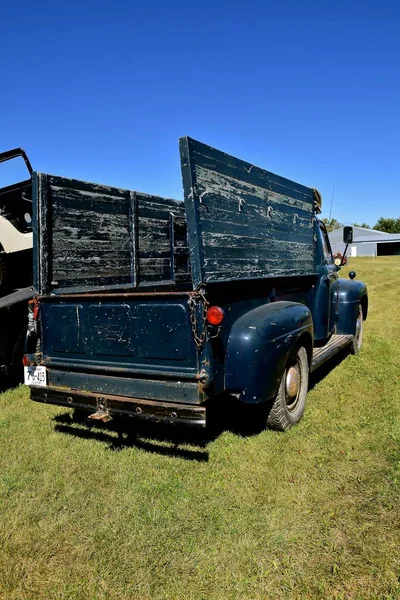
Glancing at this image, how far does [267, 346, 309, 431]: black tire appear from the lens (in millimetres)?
4129

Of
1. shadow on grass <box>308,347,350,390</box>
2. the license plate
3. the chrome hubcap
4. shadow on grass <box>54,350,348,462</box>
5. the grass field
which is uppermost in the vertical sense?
the license plate

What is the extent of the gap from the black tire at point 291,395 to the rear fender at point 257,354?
0.37 metres

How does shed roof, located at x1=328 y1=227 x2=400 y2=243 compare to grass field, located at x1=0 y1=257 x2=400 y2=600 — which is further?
shed roof, located at x1=328 y1=227 x2=400 y2=243

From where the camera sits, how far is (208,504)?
3146mm

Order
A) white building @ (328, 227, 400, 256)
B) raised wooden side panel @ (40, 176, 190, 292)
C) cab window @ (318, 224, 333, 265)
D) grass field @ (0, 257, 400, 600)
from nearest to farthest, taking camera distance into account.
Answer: grass field @ (0, 257, 400, 600) → raised wooden side panel @ (40, 176, 190, 292) → cab window @ (318, 224, 333, 265) → white building @ (328, 227, 400, 256)

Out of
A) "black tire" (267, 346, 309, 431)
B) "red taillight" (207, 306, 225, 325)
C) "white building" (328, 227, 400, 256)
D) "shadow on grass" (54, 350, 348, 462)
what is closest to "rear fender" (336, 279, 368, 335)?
"black tire" (267, 346, 309, 431)

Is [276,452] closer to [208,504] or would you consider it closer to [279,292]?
[208,504]

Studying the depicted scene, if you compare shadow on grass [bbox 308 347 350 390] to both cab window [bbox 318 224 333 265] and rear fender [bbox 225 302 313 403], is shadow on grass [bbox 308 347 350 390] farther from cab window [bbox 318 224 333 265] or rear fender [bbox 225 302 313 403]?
rear fender [bbox 225 302 313 403]

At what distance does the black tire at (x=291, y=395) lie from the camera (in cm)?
413

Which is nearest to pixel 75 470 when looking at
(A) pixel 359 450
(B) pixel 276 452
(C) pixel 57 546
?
(C) pixel 57 546

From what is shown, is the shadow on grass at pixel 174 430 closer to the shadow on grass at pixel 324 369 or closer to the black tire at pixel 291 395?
the black tire at pixel 291 395

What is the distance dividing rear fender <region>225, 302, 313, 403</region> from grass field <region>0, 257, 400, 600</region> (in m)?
0.63

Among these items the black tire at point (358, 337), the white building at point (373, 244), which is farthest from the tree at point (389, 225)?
the black tire at point (358, 337)

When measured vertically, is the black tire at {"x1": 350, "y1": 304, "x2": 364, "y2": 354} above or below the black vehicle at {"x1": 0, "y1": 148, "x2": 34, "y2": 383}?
below
